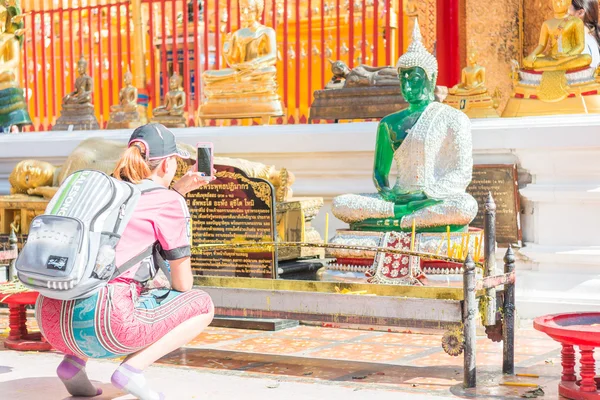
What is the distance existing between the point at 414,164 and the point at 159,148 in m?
2.86

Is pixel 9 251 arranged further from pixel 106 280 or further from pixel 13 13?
pixel 13 13

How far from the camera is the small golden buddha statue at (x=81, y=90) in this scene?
36.9 ft

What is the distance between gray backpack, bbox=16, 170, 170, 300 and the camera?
3877mm

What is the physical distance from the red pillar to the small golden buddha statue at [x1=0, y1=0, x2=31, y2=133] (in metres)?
4.51

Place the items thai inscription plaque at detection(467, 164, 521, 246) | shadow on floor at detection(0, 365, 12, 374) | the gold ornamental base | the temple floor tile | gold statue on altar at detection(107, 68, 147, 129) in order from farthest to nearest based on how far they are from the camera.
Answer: gold statue on altar at detection(107, 68, 147, 129) → the gold ornamental base → thai inscription plaque at detection(467, 164, 521, 246) → shadow on floor at detection(0, 365, 12, 374) → the temple floor tile

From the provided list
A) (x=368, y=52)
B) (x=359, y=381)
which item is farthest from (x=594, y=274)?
(x=368, y=52)

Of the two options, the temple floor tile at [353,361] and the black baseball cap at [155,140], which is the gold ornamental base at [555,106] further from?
the black baseball cap at [155,140]

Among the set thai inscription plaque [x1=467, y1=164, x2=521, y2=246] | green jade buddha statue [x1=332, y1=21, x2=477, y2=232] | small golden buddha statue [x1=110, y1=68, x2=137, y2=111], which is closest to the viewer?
green jade buddha statue [x1=332, y1=21, x2=477, y2=232]

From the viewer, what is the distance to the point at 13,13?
11.2m

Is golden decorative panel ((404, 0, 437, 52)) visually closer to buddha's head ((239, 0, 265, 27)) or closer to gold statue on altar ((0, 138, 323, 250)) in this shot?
buddha's head ((239, 0, 265, 27))

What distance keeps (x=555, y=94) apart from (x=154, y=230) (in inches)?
189

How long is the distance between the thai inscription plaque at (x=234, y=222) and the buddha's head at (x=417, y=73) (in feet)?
3.71

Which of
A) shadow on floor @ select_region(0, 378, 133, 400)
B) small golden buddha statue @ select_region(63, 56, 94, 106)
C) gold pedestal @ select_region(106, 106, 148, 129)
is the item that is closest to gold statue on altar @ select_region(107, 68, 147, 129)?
gold pedestal @ select_region(106, 106, 148, 129)

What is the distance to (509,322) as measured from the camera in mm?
4922
